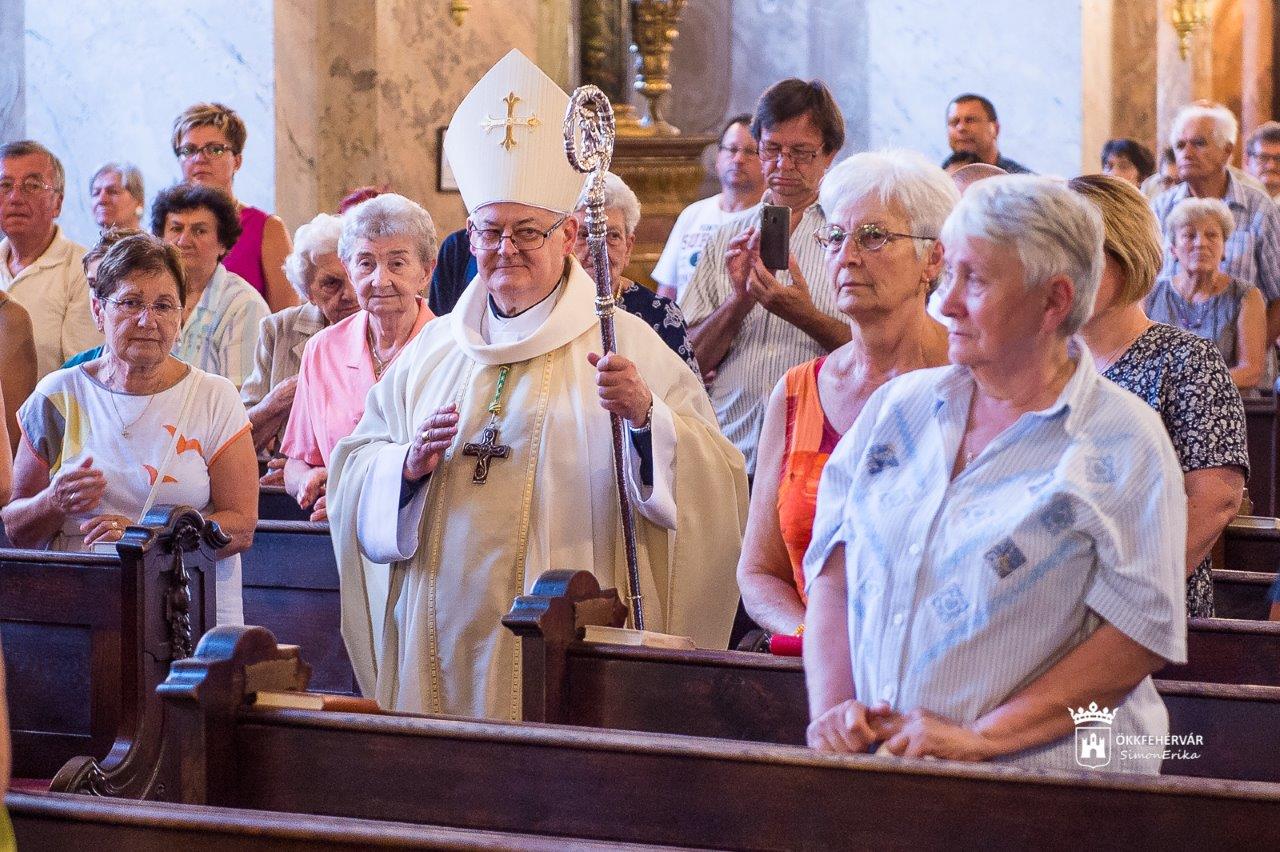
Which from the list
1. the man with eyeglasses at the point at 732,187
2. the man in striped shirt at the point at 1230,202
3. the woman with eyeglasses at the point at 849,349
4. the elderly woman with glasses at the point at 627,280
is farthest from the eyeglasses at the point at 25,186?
the man in striped shirt at the point at 1230,202

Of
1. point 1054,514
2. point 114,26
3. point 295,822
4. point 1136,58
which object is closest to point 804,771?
point 1054,514

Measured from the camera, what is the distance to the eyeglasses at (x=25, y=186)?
237 inches

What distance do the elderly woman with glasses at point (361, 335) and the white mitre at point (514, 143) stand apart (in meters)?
0.35

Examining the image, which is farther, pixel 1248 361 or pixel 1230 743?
pixel 1248 361

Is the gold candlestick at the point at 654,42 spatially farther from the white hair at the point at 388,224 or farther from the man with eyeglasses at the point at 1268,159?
the white hair at the point at 388,224

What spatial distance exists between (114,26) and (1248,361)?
510cm

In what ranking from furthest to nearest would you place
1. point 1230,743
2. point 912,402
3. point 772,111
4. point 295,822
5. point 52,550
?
point 772,111 → point 52,550 → point 1230,743 → point 912,402 → point 295,822

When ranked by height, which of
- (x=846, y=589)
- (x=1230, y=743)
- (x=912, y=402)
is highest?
(x=912, y=402)

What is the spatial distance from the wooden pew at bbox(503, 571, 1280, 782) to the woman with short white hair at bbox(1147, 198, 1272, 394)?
13.2 feet

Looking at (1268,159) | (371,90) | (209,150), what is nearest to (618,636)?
(209,150)

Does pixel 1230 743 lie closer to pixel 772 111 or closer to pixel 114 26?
pixel 772 111

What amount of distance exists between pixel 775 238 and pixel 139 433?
1.66m

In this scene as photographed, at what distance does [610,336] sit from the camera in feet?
11.9

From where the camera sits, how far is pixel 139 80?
7727mm
